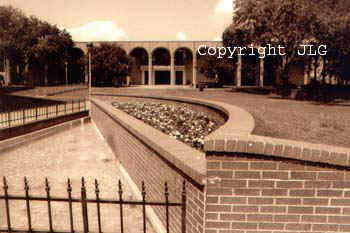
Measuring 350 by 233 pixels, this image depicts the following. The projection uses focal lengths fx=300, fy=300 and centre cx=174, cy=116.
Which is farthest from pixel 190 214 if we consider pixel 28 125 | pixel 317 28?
pixel 317 28

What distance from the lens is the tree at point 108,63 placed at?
4753cm

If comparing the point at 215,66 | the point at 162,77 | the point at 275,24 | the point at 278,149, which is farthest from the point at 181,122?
the point at 162,77

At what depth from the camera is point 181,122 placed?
11750mm

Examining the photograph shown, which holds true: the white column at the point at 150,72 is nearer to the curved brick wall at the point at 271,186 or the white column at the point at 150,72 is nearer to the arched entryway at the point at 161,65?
the arched entryway at the point at 161,65

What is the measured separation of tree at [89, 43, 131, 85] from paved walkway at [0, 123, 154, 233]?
34.4 m

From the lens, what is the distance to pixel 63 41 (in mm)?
50438

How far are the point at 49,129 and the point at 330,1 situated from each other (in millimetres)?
24020

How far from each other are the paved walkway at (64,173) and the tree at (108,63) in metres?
34.4

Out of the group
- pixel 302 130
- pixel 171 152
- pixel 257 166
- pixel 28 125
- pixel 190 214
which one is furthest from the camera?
pixel 28 125

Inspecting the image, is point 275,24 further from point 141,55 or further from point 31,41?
point 141,55

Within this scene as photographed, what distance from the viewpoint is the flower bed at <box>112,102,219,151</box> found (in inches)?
358

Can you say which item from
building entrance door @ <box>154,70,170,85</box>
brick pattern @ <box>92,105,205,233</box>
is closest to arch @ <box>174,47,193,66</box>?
building entrance door @ <box>154,70,170,85</box>

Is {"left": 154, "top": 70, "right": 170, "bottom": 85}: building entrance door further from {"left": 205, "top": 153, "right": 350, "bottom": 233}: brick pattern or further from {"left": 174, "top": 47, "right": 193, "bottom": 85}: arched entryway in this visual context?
{"left": 205, "top": 153, "right": 350, "bottom": 233}: brick pattern

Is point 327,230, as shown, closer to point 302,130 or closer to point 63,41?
point 302,130
